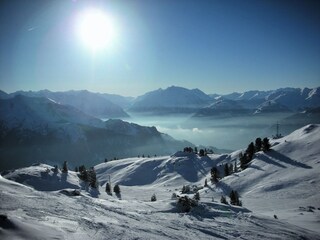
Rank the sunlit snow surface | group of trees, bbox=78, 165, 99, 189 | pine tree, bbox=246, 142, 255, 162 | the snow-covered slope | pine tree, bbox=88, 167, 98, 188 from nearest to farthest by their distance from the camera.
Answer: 1. the sunlit snow surface
2. the snow-covered slope
3. pine tree, bbox=88, 167, 98, 188
4. group of trees, bbox=78, 165, 99, 189
5. pine tree, bbox=246, 142, 255, 162

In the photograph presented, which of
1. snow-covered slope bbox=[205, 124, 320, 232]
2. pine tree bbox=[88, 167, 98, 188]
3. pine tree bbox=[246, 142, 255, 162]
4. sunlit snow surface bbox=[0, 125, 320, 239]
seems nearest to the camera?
sunlit snow surface bbox=[0, 125, 320, 239]

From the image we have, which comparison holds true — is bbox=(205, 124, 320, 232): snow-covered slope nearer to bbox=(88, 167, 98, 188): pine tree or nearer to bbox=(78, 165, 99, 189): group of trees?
bbox=(88, 167, 98, 188): pine tree

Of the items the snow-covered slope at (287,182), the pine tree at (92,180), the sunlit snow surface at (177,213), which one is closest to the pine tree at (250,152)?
the snow-covered slope at (287,182)

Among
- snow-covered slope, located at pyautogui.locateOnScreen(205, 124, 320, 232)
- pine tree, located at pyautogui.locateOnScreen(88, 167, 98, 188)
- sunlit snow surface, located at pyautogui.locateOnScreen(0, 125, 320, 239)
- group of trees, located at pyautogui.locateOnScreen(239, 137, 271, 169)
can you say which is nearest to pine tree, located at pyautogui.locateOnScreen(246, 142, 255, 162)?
group of trees, located at pyautogui.locateOnScreen(239, 137, 271, 169)

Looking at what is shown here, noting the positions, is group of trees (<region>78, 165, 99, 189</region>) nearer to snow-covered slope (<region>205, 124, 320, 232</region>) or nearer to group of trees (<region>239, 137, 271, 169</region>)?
snow-covered slope (<region>205, 124, 320, 232</region>)

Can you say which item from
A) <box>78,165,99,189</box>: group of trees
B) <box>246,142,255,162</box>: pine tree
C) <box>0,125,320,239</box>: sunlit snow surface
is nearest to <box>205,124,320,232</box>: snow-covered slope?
<box>0,125,320,239</box>: sunlit snow surface

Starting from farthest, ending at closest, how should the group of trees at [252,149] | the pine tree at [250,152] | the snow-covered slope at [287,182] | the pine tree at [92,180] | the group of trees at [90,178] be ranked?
the pine tree at [250,152], the group of trees at [252,149], the group of trees at [90,178], the pine tree at [92,180], the snow-covered slope at [287,182]

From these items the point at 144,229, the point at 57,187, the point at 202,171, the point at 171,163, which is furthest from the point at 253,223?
the point at 171,163

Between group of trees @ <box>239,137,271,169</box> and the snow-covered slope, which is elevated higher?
group of trees @ <box>239,137,271,169</box>

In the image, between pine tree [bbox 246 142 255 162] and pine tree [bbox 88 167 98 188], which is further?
pine tree [bbox 246 142 255 162]

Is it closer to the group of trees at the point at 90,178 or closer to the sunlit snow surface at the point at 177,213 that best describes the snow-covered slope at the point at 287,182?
the sunlit snow surface at the point at 177,213

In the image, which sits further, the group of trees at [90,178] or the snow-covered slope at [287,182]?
the group of trees at [90,178]

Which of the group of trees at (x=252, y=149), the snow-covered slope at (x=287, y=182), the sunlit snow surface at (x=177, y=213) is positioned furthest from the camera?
the group of trees at (x=252, y=149)

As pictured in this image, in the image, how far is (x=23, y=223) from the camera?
1872 centimetres
